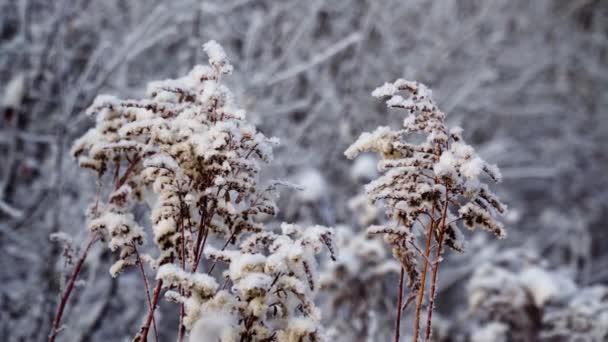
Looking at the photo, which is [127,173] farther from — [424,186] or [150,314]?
[424,186]

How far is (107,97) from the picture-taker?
2.10 m

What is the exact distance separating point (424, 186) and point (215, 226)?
65 centimetres

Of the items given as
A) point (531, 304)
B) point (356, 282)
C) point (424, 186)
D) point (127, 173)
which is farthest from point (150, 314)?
point (531, 304)


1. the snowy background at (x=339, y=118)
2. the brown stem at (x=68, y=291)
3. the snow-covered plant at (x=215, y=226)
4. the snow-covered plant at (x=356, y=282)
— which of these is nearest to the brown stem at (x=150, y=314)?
the snow-covered plant at (x=215, y=226)

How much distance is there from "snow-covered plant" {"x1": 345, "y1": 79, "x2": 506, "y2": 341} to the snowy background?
1.22 m

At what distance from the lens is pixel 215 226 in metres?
1.76

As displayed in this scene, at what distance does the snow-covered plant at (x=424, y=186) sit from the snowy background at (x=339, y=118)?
1.22 meters

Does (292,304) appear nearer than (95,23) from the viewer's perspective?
Yes

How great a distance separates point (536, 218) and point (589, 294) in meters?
8.00

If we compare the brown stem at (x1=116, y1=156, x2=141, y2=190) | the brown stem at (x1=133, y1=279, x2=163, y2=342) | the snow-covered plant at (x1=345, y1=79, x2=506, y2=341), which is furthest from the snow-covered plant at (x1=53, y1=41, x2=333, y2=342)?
the snow-covered plant at (x1=345, y1=79, x2=506, y2=341)

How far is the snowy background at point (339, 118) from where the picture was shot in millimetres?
3871

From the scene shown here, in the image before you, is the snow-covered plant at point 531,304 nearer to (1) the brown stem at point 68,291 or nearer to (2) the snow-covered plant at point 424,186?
(2) the snow-covered plant at point 424,186

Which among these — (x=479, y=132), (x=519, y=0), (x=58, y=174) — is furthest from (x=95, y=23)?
(x=519, y=0)

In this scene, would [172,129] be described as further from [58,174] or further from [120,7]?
[120,7]
